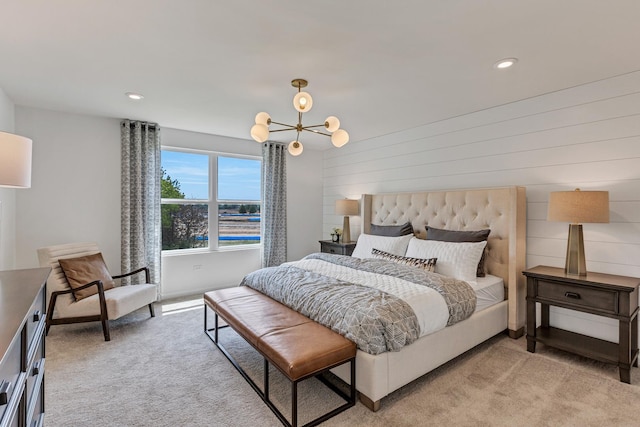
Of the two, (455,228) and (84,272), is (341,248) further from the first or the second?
(84,272)

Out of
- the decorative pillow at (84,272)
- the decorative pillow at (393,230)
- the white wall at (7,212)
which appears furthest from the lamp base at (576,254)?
the white wall at (7,212)

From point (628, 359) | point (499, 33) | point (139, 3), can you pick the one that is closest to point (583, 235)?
point (628, 359)

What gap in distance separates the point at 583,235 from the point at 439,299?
163 cm

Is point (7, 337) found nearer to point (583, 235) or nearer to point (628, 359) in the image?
point (628, 359)

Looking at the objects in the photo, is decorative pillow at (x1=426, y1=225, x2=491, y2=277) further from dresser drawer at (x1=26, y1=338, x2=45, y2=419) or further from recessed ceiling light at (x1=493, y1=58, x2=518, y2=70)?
dresser drawer at (x1=26, y1=338, x2=45, y2=419)

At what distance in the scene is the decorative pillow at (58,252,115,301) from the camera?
10.7ft

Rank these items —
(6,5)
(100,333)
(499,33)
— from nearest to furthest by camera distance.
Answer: (6,5) → (499,33) → (100,333)

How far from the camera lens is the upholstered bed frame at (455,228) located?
2.06 metres

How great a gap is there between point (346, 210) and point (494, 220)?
2.29m

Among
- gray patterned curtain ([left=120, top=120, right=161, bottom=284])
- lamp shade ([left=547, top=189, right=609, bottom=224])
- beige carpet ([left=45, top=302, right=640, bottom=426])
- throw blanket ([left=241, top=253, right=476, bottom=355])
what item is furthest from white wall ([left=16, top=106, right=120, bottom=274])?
lamp shade ([left=547, top=189, right=609, bottom=224])

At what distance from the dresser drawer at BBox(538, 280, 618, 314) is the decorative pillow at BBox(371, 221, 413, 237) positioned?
5.31 ft

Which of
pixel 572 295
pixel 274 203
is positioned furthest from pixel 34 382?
pixel 274 203

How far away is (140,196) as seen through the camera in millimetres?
4156

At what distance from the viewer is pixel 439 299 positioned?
245 cm
